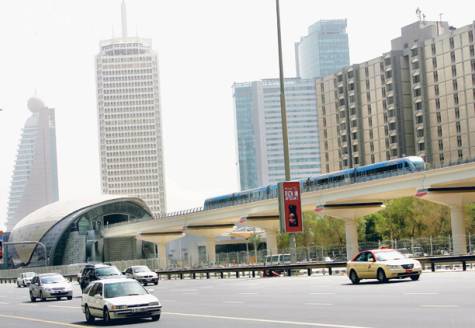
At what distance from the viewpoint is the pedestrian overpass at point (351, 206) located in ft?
235

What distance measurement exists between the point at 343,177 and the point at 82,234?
279 feet

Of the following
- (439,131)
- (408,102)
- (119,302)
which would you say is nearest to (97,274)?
(119,302)

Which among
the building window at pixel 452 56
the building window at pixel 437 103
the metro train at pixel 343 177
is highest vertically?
the building window at pixel 452 56

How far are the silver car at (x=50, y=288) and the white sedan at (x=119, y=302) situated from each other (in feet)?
57.2

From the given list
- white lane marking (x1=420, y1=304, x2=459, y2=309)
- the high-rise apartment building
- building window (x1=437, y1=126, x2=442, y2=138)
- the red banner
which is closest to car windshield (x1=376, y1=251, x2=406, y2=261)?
white lane marking (x1=420, y1=304, x2=459, y2=309)

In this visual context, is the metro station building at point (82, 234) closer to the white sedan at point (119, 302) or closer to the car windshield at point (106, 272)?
the car windshield at point (106, 272)

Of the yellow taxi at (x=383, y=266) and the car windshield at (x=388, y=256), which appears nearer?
the yellow taxi at (x=383, y=266)

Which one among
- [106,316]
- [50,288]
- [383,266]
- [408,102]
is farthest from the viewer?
[408,102]

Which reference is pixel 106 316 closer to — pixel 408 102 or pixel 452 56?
pixel 452 56

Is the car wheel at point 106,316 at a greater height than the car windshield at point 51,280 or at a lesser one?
lesser

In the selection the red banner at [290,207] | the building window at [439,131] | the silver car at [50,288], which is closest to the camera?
the silver car at [50,288]

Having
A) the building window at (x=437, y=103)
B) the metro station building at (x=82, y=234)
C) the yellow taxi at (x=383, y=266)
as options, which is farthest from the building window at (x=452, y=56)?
the yellow taxi at (x=383, y=266)

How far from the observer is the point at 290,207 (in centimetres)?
4988

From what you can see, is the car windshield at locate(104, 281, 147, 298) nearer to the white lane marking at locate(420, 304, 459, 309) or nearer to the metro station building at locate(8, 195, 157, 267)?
the white lane marking at locate(420, 304, 459, 309)
